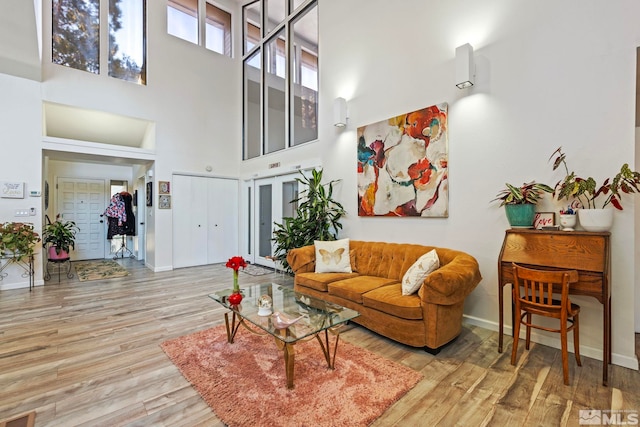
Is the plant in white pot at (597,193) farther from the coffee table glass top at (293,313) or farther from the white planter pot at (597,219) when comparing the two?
the coffee table glass top at (293,313)

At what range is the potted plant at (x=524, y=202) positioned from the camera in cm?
268

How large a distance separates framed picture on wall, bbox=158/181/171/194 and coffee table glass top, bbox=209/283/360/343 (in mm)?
3992

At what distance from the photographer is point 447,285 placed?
2.44m

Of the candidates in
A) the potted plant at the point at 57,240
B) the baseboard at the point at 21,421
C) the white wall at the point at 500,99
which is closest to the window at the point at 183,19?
the white wall at the point at 500,99

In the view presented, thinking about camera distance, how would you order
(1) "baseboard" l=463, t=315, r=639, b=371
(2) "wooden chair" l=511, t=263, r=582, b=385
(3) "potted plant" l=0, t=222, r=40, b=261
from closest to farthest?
1. (2) "wooden chair" l=511, t=263, r=582, b=385
2. (1) "baseboard" l=463, t=315, r=639, b=371
3. (3) "potted plant" l=0, t=222, r=40, b=261

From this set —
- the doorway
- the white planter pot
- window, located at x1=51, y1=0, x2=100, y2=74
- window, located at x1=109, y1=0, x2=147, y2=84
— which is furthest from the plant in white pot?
window, located at x1=51, y1=0, x2=100, y2=74

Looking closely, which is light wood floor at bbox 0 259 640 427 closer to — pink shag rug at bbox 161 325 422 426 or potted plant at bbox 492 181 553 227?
pink shag rug at bbox 161 325 422 426

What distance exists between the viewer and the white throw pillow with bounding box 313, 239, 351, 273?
379 cm

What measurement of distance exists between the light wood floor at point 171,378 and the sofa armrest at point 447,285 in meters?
0.49

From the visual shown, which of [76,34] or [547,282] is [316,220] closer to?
[547,282]

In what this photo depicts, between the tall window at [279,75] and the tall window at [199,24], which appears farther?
the tall window at [199,24]

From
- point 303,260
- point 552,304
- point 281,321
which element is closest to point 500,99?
Result: point 552,304

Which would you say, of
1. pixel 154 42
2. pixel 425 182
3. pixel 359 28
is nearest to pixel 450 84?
pixel 425 182

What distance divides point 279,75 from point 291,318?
576cm
